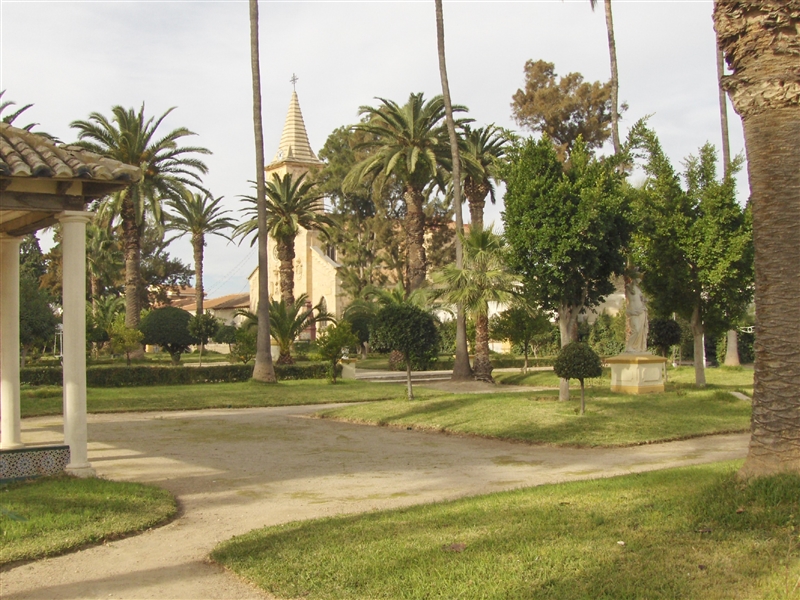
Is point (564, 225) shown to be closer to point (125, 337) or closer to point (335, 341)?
point (335, 341)

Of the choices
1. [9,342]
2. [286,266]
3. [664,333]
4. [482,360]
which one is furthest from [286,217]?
[9,342]

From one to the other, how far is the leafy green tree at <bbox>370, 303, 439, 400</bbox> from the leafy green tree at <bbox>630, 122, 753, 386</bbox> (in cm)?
609

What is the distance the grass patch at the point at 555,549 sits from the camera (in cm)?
505

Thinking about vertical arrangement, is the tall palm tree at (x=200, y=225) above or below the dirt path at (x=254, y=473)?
above

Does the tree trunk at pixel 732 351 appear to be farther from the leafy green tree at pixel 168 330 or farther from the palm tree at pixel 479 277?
the leafy green tree at pixel 168 330

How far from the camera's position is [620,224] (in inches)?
732

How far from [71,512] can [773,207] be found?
7207mm

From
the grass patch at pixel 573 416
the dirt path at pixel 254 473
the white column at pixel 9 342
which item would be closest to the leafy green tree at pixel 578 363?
the grass patch at pixel 573 416

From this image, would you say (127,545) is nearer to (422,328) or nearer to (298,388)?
(422,328)

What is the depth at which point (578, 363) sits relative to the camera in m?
15.2

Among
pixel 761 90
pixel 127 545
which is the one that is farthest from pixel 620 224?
pixel 127 545

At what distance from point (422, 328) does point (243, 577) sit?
46.2ft

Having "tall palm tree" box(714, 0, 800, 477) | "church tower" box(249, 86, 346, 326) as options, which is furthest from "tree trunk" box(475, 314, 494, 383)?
"church tower" box(249, 86, 346, 326)

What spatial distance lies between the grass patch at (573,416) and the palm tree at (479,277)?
13.3 ft
